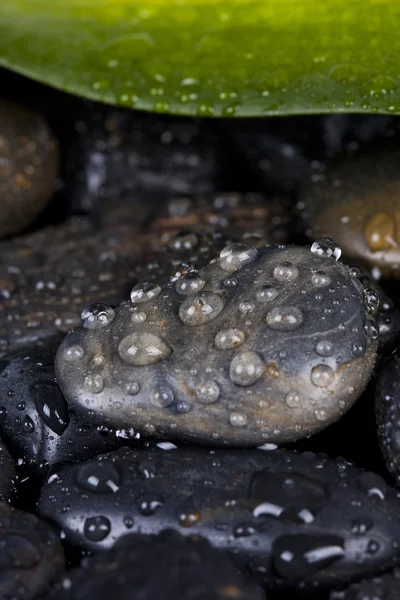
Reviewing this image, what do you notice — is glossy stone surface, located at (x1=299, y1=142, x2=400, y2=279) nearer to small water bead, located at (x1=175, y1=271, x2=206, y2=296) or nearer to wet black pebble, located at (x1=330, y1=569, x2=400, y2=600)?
small water bead, located at (x1=175, y1=271, x2=206, y2=296)

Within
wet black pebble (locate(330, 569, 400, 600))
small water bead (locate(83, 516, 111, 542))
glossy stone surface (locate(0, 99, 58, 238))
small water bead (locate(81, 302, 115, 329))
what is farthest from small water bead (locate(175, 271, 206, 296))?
glossy stone surface (locate(0, 99, 58, 238))

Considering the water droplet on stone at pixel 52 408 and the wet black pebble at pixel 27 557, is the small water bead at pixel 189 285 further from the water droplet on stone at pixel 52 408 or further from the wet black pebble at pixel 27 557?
the wet black pebble at pixel 27 557

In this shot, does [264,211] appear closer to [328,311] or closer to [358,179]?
[358,179]

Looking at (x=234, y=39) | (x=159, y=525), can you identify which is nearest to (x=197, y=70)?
(x=234, y=39)

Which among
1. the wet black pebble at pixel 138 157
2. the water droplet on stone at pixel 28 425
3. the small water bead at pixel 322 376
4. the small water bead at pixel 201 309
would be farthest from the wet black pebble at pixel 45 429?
the wet black pebble at pixel 138 157

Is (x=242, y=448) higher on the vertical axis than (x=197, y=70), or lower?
lower

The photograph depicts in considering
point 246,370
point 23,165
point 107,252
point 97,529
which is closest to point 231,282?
point 246,370
